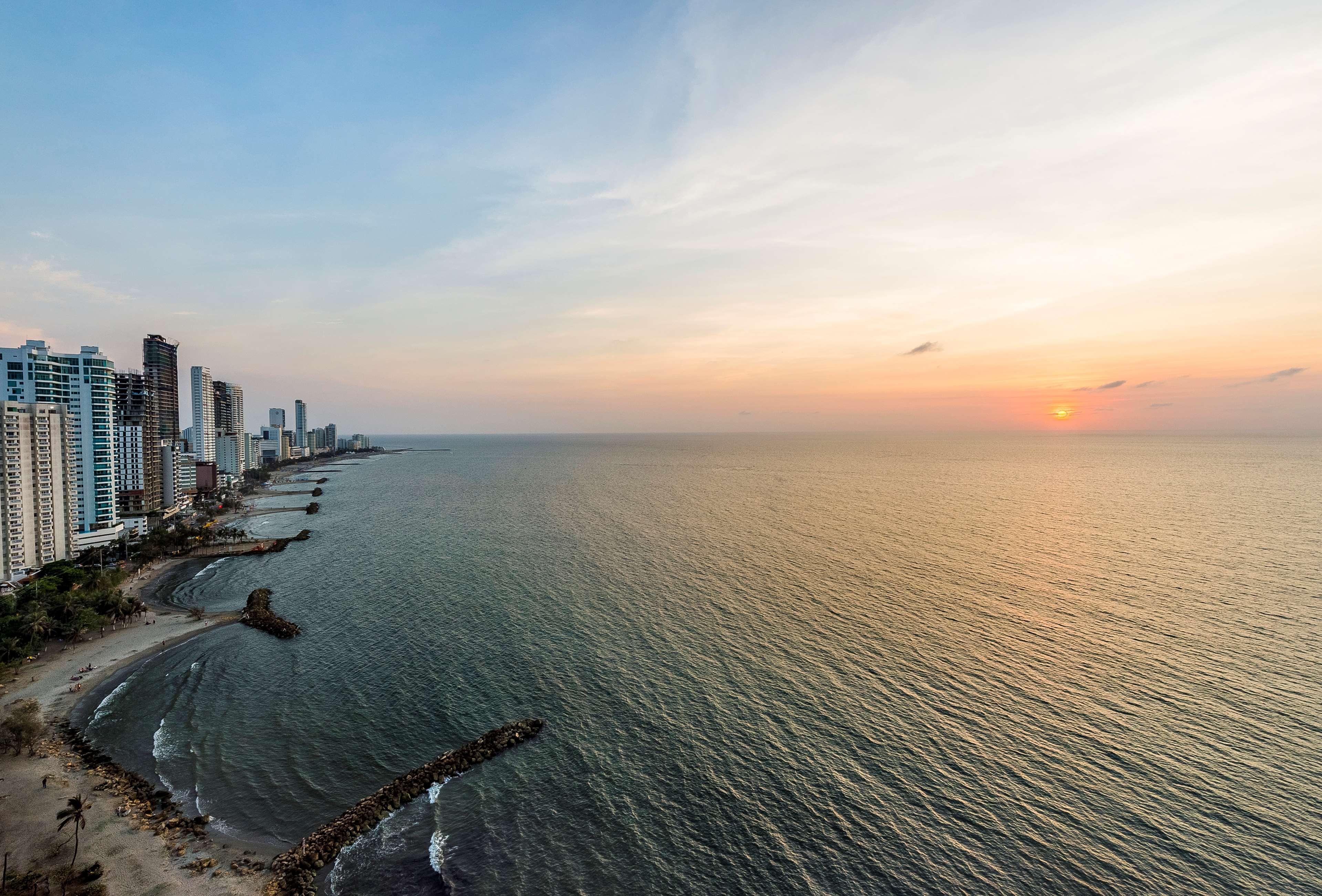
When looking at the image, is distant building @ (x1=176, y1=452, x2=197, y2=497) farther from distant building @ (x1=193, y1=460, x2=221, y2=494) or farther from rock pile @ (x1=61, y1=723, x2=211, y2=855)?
rock pile @ (x1=61, y1=723, x2=211, y2=855)

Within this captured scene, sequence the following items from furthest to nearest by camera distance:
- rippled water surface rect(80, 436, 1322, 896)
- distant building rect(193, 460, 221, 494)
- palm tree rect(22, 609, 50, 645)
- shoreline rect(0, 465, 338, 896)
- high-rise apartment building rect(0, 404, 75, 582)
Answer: distant building rect(193, 460, 221, 494), high-rise apartment building rect(0, 404, 75, 582), palm tree rect(22, 609, 50, 645), rippled water surface rect(80, 436, 1322, 896), shoreline rect(0, 465, 338, 896)

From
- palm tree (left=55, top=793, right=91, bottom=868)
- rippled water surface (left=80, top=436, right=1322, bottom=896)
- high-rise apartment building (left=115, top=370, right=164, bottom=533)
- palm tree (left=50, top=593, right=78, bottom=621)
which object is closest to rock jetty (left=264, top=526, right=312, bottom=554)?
rippled water surface (left=80, top=436, right=1322, bottom=896)

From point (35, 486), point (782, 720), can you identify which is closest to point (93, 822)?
point (782, 720)

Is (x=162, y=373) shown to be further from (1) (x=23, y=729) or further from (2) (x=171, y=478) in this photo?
(1) (x=23, y=729)

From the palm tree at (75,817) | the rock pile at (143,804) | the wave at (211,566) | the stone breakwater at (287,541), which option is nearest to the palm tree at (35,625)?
the rock pile at (143,804)

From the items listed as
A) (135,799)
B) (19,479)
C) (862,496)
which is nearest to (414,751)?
(135,799)

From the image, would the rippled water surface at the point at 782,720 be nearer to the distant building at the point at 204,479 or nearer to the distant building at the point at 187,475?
the distant building at the point at 187,475
